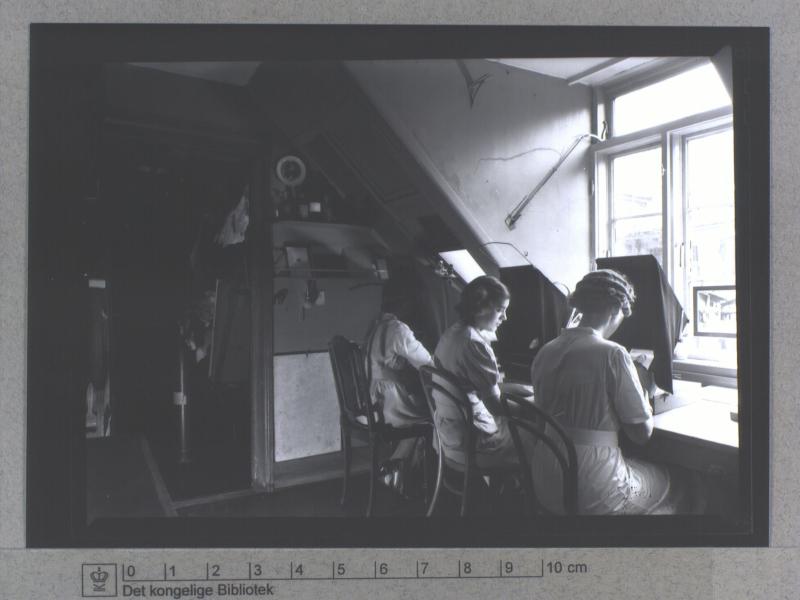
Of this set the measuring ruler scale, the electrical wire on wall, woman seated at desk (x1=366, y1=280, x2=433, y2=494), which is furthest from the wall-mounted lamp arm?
the measuring ruler scale

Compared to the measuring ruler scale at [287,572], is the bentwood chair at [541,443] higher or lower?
higher

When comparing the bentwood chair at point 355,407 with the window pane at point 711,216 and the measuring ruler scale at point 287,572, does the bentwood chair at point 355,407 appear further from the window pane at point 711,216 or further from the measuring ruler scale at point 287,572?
the window pane at point 711,216

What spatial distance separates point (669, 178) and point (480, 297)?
649mm

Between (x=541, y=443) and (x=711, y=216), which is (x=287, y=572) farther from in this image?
(x=711, y=216)


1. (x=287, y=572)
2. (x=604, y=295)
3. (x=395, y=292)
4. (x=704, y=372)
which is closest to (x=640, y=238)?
(x=604, y=295)

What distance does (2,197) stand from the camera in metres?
1.05

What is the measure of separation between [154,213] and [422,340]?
0.84 meters

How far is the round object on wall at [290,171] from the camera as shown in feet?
3.71

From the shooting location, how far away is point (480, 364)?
1.09 meters

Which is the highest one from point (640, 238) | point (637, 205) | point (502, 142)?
point (502, 142)

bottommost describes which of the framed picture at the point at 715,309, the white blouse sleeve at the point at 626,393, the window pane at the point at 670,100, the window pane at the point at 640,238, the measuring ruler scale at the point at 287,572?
the measuring ruler scale at the point at 287,572

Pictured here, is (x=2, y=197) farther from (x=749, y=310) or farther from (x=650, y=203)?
(x=749, y=310)

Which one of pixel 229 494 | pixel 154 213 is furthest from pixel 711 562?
pixel 154 213

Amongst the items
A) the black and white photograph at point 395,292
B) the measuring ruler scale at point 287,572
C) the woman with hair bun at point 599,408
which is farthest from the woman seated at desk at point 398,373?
the woman with hair bun at point 599,408
